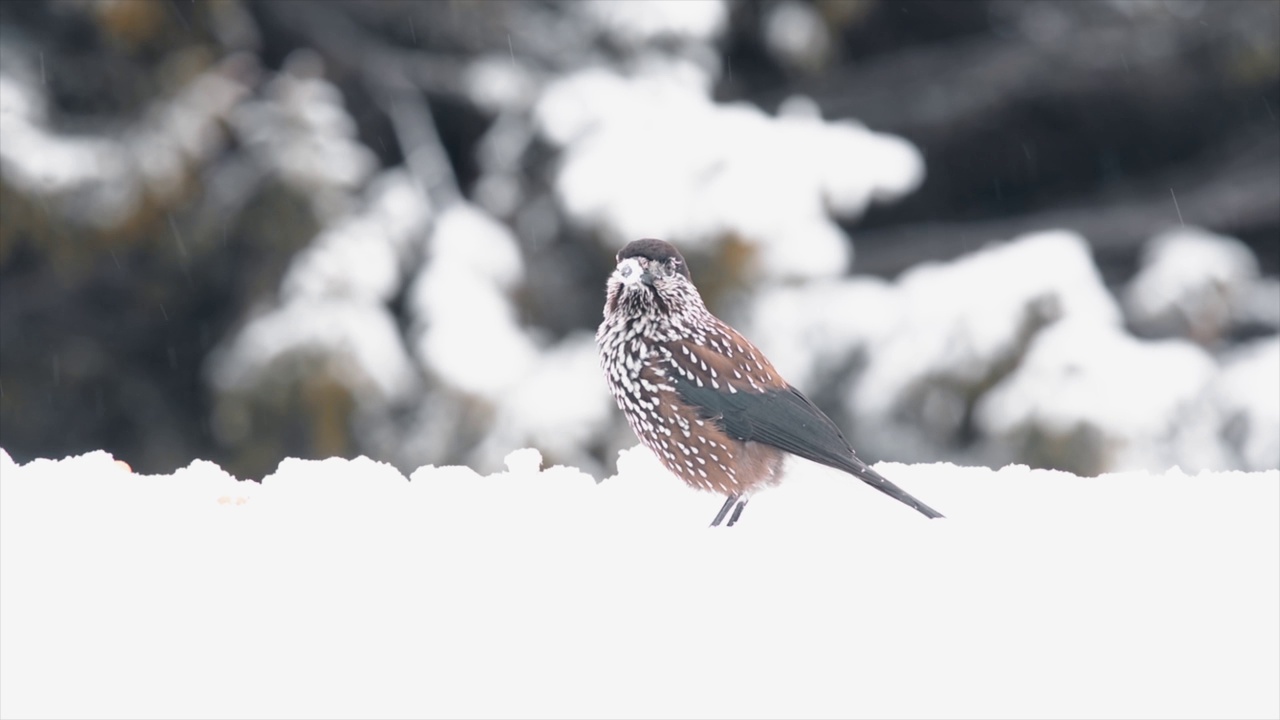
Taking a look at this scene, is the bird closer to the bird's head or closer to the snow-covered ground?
the bird's head

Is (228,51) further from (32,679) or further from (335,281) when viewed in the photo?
(32,679)

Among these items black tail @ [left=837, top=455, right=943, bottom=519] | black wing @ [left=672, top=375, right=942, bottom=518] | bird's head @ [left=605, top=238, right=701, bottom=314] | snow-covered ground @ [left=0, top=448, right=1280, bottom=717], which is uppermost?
bird's head @ [left=605, top=238, right=701, bottom=314]

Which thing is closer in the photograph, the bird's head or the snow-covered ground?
the snow-covered ground

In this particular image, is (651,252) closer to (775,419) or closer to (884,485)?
(775,419)

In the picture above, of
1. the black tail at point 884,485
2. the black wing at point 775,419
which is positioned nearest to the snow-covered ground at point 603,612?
the black tail at point 884,485

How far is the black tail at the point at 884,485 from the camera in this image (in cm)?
234

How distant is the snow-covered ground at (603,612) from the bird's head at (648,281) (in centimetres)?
95

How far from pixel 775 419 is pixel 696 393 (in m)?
0.17

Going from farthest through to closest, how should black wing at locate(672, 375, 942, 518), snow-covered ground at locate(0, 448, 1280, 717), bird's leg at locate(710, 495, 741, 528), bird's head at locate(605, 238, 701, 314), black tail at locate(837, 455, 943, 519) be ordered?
bird's head at locate(605, 238, 701, 314)
black wing at locate(672, 375, 942, 518)
bird's leg at locate(710, 495, 741, 528)
black tail at locate(837, 455, 943, 519)
snow-covered ground at locate(0, 448, 1280, 717)

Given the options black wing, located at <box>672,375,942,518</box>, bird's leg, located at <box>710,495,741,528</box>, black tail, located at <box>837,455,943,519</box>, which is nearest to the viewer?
black tail, located at <box>837,455,943,519</box>

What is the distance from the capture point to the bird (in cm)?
278

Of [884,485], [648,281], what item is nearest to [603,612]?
[884,485]

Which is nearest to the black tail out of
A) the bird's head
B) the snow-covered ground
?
the snow-covered ground

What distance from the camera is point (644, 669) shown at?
1.48 meters
